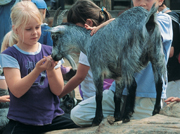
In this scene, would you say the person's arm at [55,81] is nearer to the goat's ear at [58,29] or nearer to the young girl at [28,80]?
the young girl at [28,80]

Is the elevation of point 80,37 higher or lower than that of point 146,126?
higher

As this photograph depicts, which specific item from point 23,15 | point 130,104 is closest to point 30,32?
point 23,15

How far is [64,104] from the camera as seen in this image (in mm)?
3867

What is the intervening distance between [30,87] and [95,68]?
0.74 metres

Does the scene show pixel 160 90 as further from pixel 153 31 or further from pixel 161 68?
pixel 153 31

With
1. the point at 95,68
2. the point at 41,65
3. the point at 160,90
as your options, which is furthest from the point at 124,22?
the point at 41,65

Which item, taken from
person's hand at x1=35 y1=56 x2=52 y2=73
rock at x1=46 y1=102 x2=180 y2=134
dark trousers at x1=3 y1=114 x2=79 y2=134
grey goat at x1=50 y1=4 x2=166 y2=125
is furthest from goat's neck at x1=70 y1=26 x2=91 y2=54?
dark trousers at x1=3 y1=114 x2=79 y2=134

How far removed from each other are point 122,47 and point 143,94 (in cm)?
52

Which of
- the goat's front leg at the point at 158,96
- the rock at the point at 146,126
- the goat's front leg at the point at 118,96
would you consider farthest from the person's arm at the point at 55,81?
the goat's front leg at the point at 158,96

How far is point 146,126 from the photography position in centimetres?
229

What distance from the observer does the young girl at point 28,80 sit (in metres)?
2.71

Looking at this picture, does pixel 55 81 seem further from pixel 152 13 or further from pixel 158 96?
pixel 152 13

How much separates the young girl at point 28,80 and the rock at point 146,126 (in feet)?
1.58

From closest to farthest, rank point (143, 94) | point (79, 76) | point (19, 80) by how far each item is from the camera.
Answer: point (143, 94), point (19, 80), point (79, 76)
